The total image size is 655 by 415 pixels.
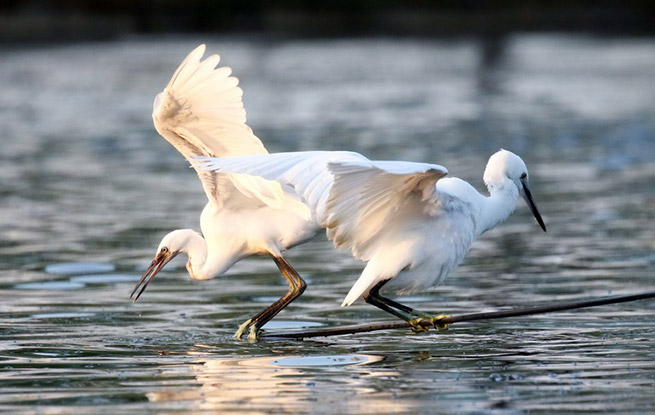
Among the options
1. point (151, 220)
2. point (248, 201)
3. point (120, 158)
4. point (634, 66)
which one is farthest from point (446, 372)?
point (634, 66)

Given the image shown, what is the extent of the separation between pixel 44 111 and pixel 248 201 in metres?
20.7

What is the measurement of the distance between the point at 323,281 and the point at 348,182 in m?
3.83

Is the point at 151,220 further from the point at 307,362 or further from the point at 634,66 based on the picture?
the point at 634,66

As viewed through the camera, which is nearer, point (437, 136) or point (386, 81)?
point (437, 136)

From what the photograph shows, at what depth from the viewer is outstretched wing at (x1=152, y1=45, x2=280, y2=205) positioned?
9961 millimetres

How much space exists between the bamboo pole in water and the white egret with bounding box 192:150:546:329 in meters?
0.21

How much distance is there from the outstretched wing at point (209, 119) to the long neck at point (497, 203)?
1.52 m

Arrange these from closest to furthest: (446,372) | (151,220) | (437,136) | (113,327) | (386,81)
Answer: (446,372) < (113,327) < (151,220) < (437,136) < (386,81)

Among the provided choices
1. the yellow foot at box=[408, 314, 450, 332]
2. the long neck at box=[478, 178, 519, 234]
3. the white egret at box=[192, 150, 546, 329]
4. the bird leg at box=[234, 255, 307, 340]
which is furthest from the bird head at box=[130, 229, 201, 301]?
the long neck at box=[478, 178, 519, 234]

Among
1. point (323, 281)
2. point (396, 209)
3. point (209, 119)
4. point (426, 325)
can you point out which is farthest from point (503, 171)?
point (323, 281)

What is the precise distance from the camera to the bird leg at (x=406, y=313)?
955 cm

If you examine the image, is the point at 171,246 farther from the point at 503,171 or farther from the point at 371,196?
the point at 503,171

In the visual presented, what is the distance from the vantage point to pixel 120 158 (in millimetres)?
22266

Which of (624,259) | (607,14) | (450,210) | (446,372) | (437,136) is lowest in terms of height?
(607,14)
